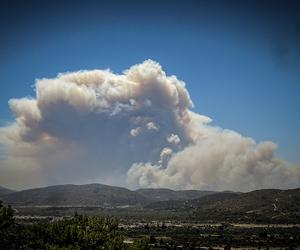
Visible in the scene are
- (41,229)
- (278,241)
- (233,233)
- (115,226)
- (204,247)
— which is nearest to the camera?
(41,229)

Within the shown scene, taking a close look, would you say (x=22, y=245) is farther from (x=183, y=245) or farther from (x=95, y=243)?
(x=183, y=245)

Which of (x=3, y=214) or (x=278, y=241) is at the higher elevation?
(x=3, y=214)

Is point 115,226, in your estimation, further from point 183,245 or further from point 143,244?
point 183,245

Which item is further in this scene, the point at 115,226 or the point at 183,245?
the point at 183,245

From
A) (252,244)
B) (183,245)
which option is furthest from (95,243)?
(252,244)

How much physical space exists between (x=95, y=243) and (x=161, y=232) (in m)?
93.8

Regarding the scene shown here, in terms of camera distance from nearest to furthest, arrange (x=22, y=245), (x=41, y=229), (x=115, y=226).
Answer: (x=22, y=245) → (x=41, y=229) → (x=115, y=226)

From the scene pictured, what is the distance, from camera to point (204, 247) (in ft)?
414

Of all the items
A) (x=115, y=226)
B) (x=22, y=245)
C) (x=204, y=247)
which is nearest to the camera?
(x=22, y=245)

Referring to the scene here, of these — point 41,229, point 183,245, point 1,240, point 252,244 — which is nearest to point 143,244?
point 41,229

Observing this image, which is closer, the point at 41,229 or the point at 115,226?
the point at 41,229

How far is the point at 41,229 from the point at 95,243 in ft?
43.0

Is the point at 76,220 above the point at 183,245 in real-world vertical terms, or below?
above

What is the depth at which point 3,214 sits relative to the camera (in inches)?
3228
